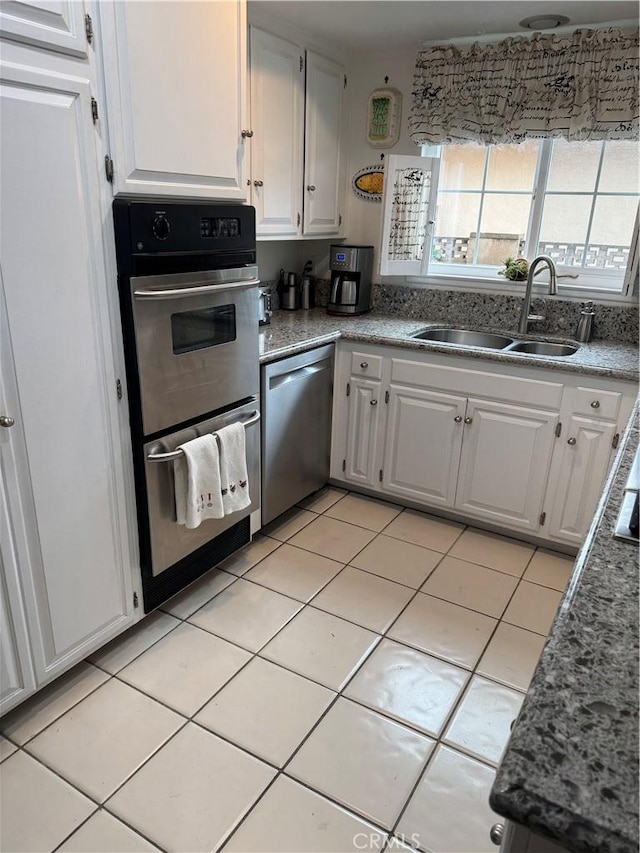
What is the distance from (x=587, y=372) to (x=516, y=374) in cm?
29

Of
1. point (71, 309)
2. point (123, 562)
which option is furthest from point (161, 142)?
point (123, 562)

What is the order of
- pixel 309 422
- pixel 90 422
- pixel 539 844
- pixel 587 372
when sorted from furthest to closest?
pixel 309 422, pixel 587 372, pixel 90 422, pixel 539 844

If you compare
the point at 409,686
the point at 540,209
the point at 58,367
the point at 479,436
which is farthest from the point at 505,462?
the point at 58,367

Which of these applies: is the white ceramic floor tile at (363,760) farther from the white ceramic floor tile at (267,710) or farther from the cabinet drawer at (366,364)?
the cabinet drawer at (366,364)

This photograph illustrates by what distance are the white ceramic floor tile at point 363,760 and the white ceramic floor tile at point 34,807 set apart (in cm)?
57

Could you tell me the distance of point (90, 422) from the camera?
1.72 meters

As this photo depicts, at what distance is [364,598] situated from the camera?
7.82ft

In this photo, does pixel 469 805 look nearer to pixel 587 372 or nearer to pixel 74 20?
pixel 587 372

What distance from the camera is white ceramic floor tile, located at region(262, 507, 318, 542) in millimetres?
2847

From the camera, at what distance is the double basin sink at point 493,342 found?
290 cm

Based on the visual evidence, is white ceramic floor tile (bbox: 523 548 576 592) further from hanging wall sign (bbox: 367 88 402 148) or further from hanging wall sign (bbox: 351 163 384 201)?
hanging wall sign (bbox: 367 88 402 148)

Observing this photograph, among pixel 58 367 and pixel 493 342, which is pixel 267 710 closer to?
pixel 58 367

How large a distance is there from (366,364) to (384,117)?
1.42m

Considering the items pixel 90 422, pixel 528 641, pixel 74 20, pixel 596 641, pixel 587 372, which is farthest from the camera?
pixel 587 372
